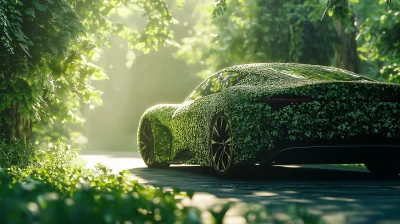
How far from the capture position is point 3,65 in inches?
391

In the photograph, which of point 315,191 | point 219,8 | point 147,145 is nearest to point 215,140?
point 315,191

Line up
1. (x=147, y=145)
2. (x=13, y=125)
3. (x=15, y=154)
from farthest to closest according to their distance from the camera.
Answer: (x=147, y=145), (x=13, y=125), (x=15, y=154)

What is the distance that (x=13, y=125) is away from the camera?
11109 mm

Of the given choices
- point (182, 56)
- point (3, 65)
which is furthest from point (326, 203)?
point (182, 56)

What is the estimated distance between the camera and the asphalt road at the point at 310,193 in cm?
513

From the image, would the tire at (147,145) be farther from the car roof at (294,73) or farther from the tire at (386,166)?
the tire at (386,166)

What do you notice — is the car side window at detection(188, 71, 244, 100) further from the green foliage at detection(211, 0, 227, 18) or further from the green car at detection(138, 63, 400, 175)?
the green foliage at detection(211, 0, 227, 18)

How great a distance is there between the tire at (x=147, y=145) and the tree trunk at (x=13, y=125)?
2.04m

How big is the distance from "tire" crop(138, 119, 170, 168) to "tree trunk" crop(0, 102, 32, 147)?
2039 millimetres

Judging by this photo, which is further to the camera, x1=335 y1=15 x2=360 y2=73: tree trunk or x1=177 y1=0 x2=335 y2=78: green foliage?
x1=177 y1=0 x2=335 y2=78: green foliage

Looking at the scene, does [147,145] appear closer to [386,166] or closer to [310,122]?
[386,166]

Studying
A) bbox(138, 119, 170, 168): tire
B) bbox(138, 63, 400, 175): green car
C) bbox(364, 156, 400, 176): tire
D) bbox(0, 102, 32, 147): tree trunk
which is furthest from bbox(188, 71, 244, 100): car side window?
bbox(0, 102, 32, 147): tree trunk

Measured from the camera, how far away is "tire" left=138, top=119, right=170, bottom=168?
12.0m

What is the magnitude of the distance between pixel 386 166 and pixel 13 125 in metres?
5.65
